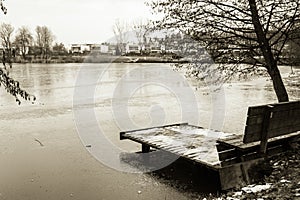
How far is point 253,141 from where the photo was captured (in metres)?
5.32

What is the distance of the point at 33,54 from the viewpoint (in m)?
77.1

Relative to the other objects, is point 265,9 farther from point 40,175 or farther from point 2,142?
point 2,142

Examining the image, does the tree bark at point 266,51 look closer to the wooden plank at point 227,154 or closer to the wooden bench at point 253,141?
the wooden bench at point 253,141

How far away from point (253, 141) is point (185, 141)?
2.09 meters

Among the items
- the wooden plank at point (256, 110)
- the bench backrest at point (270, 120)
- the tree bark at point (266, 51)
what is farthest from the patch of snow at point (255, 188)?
the tree bark at point (266, 51)

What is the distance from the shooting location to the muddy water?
5906 mm

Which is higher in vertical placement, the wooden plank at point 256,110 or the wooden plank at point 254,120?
the wooden plank at point 256,110

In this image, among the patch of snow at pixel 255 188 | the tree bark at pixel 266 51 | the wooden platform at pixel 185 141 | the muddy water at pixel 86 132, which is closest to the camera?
the patch of snow at pixel 255 188

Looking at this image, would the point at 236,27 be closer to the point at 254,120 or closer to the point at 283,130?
the point at 283,130

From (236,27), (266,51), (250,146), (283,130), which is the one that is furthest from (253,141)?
(236,27)

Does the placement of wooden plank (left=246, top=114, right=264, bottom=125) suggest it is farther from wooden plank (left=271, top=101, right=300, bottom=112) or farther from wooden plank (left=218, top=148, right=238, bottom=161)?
wooden plank (left=218, top=148, right=238, bottom=161)

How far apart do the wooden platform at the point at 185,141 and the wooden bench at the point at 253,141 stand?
0.21m

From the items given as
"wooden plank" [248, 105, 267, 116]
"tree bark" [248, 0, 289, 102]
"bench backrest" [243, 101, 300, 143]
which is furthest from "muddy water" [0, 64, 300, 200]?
"tree bark" [248, 0, 289, 102]

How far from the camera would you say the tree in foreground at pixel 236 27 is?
6.88 m
